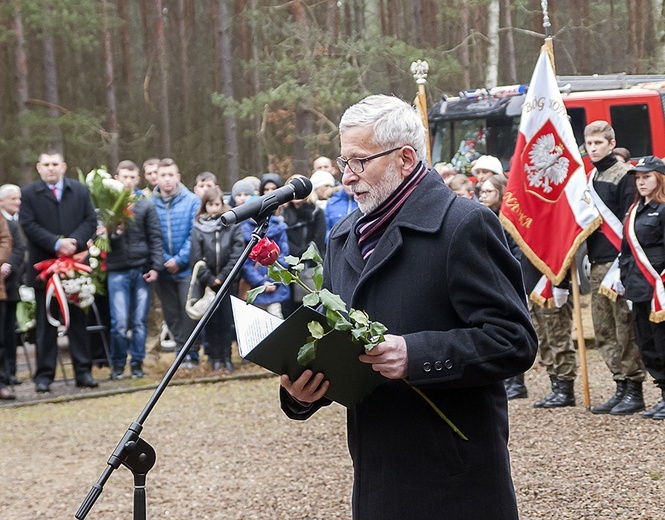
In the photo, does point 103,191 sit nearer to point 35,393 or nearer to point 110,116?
point 35,393

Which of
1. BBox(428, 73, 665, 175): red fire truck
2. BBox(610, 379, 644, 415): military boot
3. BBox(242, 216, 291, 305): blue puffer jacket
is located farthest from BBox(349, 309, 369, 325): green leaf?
BBox(428, 73, 665, 175): red fire truck

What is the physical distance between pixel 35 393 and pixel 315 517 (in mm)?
5262

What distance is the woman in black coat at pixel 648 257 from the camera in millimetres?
7734

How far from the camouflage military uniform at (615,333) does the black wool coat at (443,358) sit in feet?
17.9

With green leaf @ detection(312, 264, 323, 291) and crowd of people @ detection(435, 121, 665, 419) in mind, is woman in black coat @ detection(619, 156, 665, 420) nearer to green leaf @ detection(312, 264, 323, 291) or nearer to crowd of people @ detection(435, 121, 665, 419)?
crowd of people @ detection(435, 121, 665, 419)

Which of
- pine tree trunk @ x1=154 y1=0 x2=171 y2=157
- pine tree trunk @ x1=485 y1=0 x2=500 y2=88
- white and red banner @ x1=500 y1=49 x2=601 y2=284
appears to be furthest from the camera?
pine tree trunk @ x1=154 y1=0 x2=171 y2=157

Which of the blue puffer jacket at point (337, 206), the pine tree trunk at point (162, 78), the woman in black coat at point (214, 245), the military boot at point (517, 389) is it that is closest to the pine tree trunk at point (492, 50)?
the pine tree trunk at point (162, 78)

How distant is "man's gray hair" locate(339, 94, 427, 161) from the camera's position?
10.1 ft

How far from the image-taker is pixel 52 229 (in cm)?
1039

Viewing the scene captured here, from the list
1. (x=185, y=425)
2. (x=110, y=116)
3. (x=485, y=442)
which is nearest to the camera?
(x=485, y=442)

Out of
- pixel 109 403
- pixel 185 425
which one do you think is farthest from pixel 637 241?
pixel 109 403

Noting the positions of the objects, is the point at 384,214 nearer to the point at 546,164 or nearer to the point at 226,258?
the point at 546,164

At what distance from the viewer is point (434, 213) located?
307 cm

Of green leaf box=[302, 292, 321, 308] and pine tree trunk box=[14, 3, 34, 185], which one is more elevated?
pine tree trunk box=[14, 3, 34, 185]
